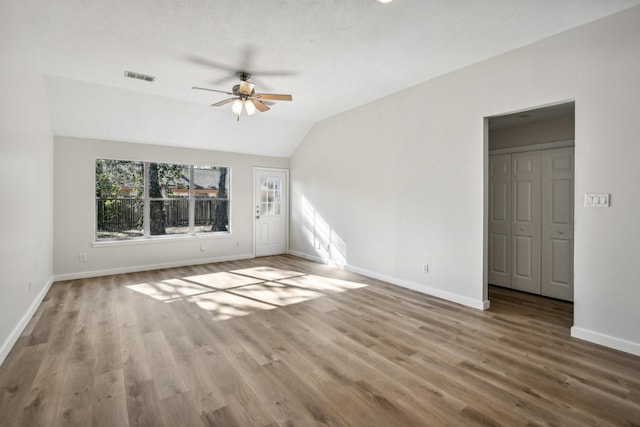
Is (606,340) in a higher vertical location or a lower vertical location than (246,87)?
lower

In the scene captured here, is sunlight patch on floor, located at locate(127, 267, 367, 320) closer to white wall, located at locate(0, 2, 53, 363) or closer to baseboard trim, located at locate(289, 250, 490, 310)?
baseboard trim, located at locate(289, 250, 490, 310)

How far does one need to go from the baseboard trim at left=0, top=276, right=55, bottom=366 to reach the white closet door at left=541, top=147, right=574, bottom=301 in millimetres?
5953

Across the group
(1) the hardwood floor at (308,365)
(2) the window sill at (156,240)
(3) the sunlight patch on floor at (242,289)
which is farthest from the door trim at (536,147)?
(2) the window sill at (156,240)

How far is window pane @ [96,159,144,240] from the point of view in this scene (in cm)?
566

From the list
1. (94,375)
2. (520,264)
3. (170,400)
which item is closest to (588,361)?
(520,264)

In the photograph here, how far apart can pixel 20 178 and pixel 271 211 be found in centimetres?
473

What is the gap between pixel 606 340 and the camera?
9.46 feet

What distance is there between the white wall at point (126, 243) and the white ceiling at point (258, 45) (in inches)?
16.8

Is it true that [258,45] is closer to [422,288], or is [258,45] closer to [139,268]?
[422,288]

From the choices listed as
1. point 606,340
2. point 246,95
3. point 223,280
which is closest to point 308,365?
point 606,340

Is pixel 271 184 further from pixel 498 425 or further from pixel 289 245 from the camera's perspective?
pixel 498 425

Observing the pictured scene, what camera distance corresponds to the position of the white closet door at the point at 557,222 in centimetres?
425

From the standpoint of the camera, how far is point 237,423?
1.89 metres

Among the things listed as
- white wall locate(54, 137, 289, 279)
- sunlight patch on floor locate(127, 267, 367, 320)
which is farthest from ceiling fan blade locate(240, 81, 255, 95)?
white wall locate(54, 137, 289, 279)
